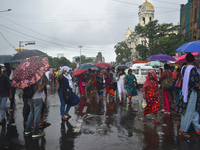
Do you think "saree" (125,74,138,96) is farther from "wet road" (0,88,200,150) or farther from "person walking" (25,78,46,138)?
"person walking" (25,78,46,138)

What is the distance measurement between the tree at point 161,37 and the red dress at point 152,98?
27.1 m

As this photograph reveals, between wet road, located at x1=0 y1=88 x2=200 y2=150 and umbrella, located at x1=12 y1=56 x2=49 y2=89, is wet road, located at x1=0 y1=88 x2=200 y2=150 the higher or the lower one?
the lower one

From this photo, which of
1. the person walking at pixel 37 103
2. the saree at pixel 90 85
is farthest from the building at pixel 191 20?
the person walking at pixel 37 103

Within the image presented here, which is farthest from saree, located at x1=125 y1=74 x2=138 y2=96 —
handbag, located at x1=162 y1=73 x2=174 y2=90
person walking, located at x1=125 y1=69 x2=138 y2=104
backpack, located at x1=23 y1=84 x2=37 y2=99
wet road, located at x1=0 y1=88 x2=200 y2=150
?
backpack, located at x1=23 y1=84 x2=37 y2=99

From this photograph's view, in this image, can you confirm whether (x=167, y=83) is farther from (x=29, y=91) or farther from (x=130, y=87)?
(x=29, y=91)

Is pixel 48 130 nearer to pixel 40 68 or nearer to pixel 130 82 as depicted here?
pixel 40 68

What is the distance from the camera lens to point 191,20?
103 feet

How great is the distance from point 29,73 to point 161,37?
1270 inches

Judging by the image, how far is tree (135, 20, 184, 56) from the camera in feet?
107

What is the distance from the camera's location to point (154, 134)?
4883 millimetres

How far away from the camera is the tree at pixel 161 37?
32594 mm

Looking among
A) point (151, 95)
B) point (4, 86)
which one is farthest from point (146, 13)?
point (4, 86)

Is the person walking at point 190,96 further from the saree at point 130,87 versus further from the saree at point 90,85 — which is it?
the saree at point 90,85

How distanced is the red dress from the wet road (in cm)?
44
